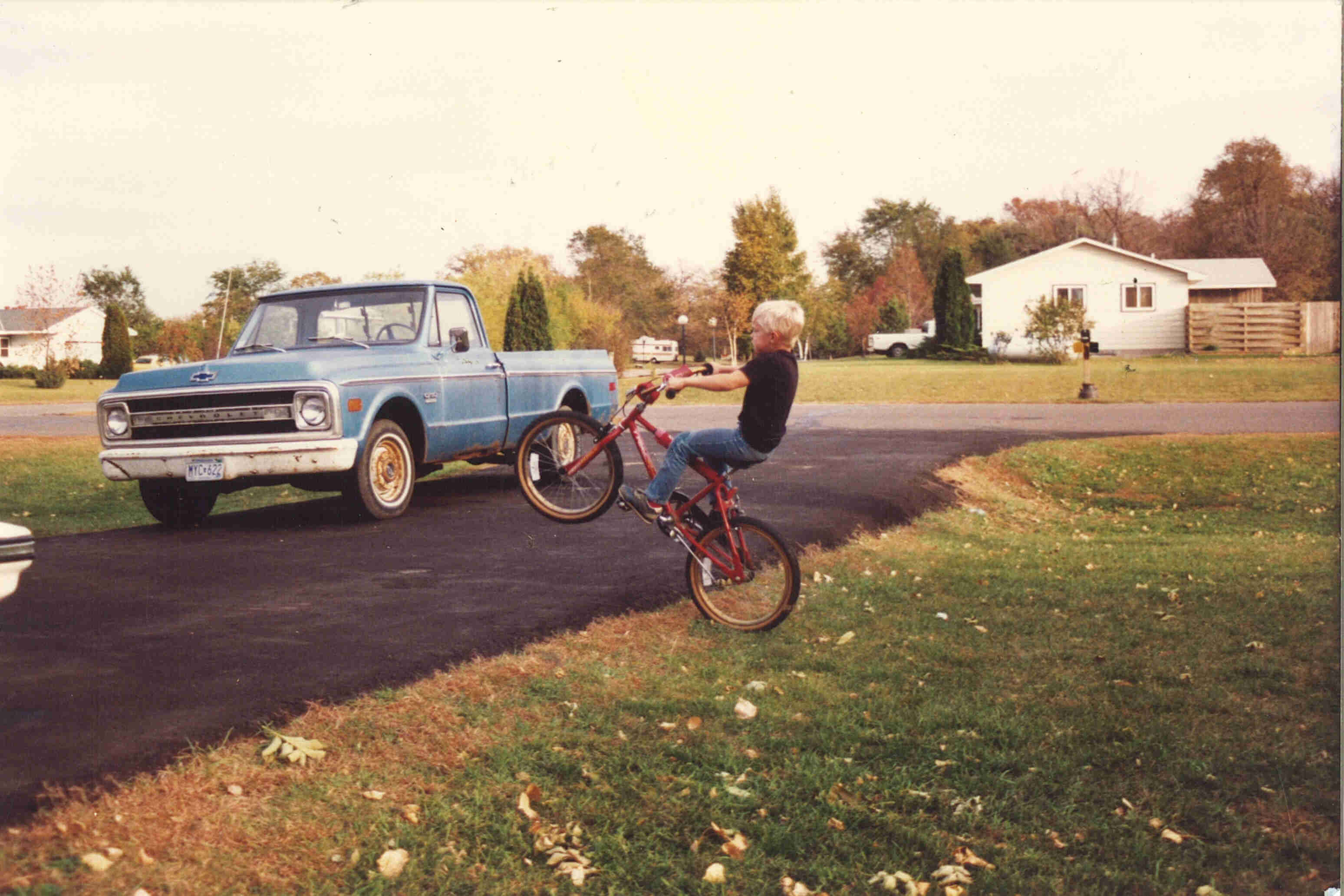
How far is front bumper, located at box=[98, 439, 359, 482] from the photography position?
8.25 metres

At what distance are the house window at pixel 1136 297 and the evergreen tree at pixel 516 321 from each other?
33530 mm

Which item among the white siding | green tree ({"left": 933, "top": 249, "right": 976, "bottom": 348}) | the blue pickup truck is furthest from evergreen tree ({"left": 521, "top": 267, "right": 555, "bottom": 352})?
the white siding

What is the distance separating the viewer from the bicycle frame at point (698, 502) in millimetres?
5402

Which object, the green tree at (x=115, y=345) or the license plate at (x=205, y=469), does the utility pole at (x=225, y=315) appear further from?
the license plate at (x=205, y=469)

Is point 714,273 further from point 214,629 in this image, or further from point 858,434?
point 858,434

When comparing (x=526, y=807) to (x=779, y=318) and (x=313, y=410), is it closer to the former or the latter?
(x=779, y=318)

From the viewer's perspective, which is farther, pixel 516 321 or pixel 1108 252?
pixel 1108 252

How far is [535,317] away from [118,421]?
17.3 feet

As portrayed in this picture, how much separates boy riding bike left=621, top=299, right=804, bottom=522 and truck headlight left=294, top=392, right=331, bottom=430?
366cm

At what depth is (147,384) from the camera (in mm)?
8297

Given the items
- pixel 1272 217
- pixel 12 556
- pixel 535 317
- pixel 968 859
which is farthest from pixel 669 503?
pixel 1272 217

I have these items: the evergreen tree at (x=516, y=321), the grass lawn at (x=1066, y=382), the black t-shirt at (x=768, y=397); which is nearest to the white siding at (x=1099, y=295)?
the grass lawn at (x=1066, y=382)

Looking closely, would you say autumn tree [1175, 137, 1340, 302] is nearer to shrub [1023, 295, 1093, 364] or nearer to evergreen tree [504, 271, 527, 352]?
evergreen tree [504, 271, 527, 352]

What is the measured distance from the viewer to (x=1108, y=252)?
139 feet
